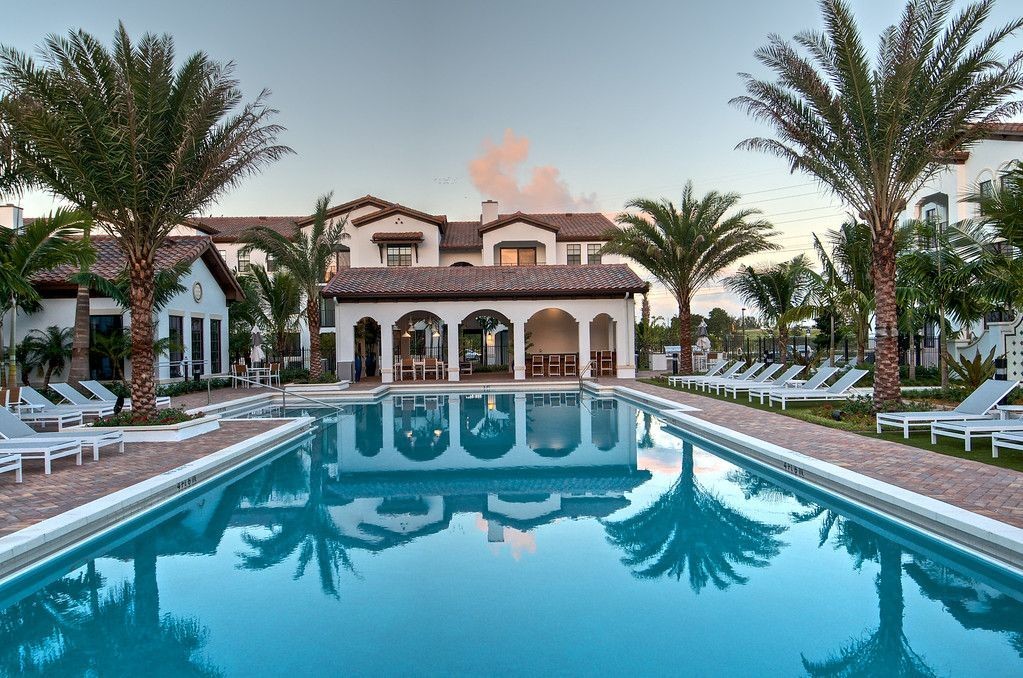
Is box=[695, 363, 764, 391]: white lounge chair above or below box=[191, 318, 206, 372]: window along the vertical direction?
below

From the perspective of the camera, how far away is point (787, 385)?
1714 centimetres

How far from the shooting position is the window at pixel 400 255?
38250mm

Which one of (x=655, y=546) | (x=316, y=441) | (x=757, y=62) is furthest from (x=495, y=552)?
(x=757, y=62)

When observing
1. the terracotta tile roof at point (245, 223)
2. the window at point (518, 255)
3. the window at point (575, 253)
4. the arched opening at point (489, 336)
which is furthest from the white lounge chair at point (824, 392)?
the terracotta tile roof at point (245, 223)

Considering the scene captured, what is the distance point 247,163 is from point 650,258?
15611 millimetres

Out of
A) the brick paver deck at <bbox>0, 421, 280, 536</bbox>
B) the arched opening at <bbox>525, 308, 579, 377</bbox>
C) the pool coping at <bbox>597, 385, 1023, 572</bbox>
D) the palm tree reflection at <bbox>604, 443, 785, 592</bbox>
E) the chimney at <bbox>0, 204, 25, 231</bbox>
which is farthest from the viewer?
the arched opening at <bbox>525, 308, 579, 377</bbox>

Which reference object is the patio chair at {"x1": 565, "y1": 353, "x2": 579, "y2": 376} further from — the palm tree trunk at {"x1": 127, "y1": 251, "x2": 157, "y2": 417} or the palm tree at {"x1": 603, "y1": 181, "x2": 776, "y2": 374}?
the palm tree trunk at {"x1": 127, "y1": 251, "x2": 157, "y2": 417}

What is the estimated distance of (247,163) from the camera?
40.7 feet

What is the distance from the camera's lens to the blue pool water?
13.4 feet

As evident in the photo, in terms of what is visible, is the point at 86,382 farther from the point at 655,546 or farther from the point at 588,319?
the point at 588,319

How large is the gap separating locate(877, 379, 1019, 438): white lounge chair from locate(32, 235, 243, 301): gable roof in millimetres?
18042

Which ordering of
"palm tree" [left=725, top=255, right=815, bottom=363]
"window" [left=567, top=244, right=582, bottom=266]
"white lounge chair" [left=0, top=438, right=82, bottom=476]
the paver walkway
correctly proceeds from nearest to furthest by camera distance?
the paver walkway
"white lounge chair" [left=0, top=438, right=82, bottom=476]
"palm tree" [left=725, top=255, right=815, bottom=363]
"window" [left=567, top=244, right=582, bottom=266]

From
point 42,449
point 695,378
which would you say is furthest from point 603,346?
point 42,449

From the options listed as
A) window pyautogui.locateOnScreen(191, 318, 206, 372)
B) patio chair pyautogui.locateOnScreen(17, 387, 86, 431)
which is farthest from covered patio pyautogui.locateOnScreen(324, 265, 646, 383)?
patio chair pyautogui.locateOnScreen(17, 387, 86, 431)
